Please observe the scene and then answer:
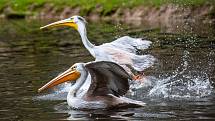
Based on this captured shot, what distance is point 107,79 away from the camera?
1169 cm

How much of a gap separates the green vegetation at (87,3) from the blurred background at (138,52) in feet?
0.24

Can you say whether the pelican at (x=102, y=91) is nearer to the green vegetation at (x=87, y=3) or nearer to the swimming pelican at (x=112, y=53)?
the swimming pelican at (x=112, y=53)

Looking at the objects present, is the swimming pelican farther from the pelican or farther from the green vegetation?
the green vegetation

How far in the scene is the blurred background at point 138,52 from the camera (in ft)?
37.2

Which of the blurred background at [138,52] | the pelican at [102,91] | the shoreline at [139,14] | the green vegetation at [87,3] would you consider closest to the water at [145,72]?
the blurred background at [138,52]

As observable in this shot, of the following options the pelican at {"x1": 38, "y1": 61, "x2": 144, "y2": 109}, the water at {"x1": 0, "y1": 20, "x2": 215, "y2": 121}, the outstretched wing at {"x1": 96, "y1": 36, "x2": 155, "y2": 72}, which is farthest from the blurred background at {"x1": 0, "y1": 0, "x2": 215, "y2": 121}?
the outstretched wing at {"x1": 96, "y1": 36, "x2": 155, "y2": 72}

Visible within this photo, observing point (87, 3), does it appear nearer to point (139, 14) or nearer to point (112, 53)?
point (139, 14)

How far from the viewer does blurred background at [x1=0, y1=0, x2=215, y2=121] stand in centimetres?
1134

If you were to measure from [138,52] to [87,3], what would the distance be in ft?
87.4

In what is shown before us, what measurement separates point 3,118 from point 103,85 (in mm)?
2015

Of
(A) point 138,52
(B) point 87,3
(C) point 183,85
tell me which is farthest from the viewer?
(B) point 87,3

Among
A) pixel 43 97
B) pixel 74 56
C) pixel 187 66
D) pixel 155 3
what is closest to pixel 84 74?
pixel 43 97

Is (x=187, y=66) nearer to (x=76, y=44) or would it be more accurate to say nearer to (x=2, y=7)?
(x=76, y=44)

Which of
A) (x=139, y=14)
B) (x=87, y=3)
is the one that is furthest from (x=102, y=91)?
(x=87, y=3)
